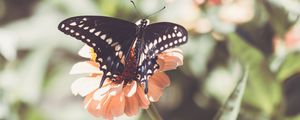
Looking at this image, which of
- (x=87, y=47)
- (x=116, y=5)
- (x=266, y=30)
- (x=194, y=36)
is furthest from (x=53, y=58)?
(x=87, y=47)

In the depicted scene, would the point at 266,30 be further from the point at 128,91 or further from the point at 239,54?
the point at 128,91

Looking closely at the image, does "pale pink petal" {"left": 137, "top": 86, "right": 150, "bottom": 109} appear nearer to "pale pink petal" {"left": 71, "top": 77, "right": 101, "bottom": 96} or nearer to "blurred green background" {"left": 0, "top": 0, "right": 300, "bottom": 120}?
"pale pink petal" {"left": 71, "top": 77, "right": 101, "bottom": 96}

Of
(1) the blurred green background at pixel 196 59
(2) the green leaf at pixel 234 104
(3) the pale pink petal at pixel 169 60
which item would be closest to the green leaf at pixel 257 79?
(1) the blurred green background at pixel 196 59

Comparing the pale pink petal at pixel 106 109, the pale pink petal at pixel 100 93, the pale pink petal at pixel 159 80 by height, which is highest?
the pale pink petal at pixel 159 80

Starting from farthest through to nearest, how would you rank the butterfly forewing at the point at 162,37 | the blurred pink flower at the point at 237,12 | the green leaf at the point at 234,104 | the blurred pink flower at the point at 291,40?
the blurred pink flower at the point at 237,12 → the blurred pink flower at the point at 291,40 → the green leaf at the point at 234,104 → the butterfly forewing at the point at 162,37

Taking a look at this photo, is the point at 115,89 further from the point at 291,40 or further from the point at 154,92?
the point at 291,40

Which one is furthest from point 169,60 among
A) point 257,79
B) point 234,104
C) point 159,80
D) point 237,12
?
point 237,12

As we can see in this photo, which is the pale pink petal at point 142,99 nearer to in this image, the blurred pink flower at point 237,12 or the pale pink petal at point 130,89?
the pale pink petal at point 130,89
